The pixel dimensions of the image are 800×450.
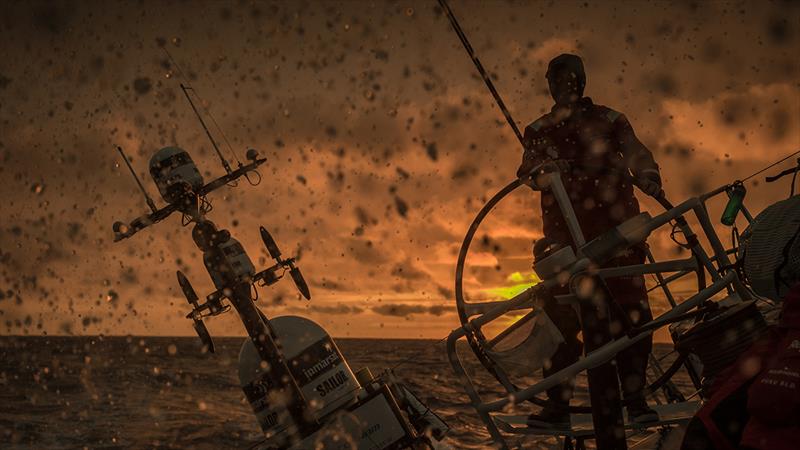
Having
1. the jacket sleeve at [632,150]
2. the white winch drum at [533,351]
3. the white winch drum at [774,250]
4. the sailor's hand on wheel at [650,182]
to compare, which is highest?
the jacket sleeve at [632,150]

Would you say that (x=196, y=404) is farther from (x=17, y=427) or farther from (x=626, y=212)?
(x=626, y=212)

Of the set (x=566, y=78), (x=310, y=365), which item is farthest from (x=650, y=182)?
(x=310, y=365)

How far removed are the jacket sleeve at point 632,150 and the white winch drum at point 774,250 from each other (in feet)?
2.85

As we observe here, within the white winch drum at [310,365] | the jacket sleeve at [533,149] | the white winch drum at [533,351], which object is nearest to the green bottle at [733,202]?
the jacket sleeve at [533,149]

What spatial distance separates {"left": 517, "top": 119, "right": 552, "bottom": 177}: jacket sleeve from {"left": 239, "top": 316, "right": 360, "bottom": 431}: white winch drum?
303cm

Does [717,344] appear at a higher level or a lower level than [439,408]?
higher

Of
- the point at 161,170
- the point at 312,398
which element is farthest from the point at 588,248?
the point at 161,170

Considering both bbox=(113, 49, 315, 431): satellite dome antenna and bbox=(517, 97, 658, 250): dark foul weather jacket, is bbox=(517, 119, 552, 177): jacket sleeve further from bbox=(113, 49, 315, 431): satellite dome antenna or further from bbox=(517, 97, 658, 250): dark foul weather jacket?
bbox=(113, 49, 315, 431): satellite dome antenna

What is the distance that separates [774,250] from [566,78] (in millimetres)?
1721

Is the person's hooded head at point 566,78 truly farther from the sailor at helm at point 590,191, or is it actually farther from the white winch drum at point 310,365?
the white winch drum at point 310,365

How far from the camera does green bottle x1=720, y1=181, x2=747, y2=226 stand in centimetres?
363

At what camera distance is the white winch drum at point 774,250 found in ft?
8.84

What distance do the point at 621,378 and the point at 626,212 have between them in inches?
36.8

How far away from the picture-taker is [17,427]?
22.8 meters
